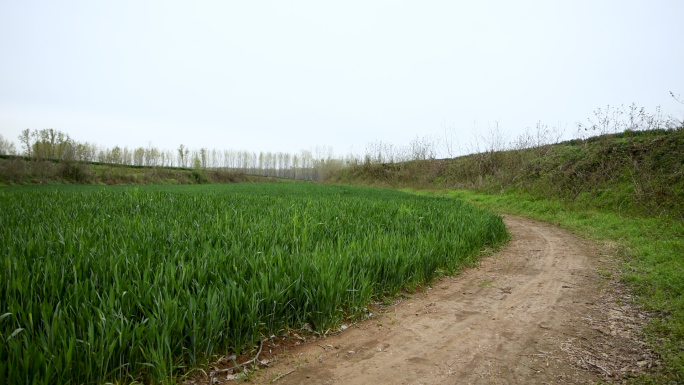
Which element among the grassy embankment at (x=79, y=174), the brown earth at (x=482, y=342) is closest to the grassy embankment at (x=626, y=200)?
the brown earth at (x=482, y=342)

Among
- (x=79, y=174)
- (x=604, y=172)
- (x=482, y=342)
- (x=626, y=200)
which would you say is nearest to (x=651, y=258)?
(x=482, y=342)

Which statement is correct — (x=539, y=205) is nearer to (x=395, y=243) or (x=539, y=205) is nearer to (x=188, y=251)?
(x=395, y=243)

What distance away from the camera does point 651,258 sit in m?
5.85

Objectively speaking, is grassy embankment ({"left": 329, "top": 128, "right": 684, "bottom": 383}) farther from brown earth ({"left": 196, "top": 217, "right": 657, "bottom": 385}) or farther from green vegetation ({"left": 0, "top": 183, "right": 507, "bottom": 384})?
green vegetation ({"left": 0, "top": 183, "right": 507, "bottom": 384})

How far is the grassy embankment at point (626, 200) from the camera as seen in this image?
394cm

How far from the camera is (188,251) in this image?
4078 millimetres

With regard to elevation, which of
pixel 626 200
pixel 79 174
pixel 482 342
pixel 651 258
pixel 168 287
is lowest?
pixel 482 342

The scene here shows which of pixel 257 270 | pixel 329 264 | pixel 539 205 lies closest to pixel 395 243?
pixel 329 264

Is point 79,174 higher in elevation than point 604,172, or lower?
lower

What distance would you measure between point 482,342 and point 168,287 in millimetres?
2967

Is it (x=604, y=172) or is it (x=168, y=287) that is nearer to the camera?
(x=168, y=287)

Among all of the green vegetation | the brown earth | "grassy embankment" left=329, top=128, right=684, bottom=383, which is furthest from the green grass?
the green vegetation

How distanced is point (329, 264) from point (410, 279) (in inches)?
59.8

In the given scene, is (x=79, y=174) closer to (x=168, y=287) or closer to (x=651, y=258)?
(x=168, y=287)
